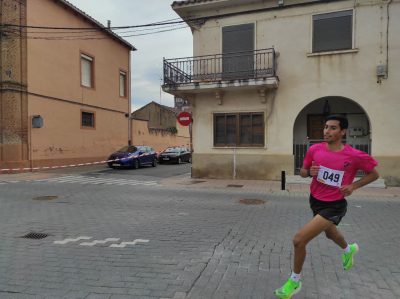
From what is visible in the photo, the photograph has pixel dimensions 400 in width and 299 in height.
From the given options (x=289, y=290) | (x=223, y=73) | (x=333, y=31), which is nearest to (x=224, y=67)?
(x=223, y=73)

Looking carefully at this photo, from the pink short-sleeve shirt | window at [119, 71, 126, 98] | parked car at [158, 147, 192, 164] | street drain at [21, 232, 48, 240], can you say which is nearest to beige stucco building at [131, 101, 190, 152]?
window at [119, 71, 126, 98]

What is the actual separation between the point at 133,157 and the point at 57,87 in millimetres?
5682

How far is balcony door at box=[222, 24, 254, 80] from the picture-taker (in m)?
13.6

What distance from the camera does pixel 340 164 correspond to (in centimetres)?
351

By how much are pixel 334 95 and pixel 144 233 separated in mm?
9498

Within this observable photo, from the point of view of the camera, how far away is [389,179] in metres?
12.3

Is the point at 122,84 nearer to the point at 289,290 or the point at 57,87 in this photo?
the point at 57,87

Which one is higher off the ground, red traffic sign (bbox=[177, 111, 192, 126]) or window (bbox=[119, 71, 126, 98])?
window (bbox=[119, 71, 126, 98])

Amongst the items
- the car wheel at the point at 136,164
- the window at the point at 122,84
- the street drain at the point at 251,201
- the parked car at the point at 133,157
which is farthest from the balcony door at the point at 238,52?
the window at the point at 122,84

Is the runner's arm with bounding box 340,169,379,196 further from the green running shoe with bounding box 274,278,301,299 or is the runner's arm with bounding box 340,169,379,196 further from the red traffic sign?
the red traffic sign

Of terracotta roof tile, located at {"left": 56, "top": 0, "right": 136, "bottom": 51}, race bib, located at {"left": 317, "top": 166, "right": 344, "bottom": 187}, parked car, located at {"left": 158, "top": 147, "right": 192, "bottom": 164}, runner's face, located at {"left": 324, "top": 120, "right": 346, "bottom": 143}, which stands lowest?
parked car, located at {"left": 158, "top": 147, "right": 192, "bottom": 164}

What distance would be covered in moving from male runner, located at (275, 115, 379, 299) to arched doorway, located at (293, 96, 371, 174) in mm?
10251

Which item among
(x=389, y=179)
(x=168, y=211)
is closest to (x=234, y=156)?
(x=389, y=179)

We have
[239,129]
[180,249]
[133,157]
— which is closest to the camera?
[180,249]
